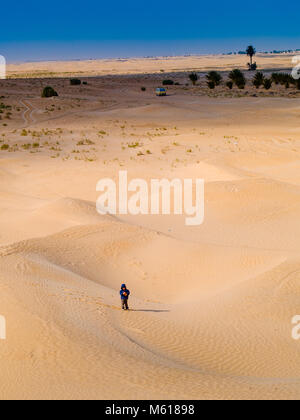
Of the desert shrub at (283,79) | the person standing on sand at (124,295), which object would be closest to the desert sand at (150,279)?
the person standing on sand at (124,295)

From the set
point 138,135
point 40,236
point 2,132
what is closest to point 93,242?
point 40,236

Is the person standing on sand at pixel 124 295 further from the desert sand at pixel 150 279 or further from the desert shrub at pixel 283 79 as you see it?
the desert shrub at pixel 283 79

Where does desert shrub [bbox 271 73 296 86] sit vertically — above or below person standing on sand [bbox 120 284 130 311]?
above

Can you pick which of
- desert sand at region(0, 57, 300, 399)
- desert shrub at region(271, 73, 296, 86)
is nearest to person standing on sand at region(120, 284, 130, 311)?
desert sand at region(0, 57, 300, 399)

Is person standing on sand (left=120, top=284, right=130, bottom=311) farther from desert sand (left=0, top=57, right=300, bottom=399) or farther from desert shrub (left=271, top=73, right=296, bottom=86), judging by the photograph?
desert shrub (left=271, top=73, right=296, bottom=86)

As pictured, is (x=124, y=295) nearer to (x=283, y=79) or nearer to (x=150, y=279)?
(x=150, y=279)

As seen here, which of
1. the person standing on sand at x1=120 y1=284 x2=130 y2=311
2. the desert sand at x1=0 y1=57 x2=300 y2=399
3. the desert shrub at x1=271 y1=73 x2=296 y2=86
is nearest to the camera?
the desert sand at x1=0 y1=57 x2=300 y2=399

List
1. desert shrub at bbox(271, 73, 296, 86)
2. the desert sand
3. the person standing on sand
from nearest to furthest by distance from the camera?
1. the desert sand
2. the person standing on sand
3. desert shrub at bbox(271, 73, 296, 86)
